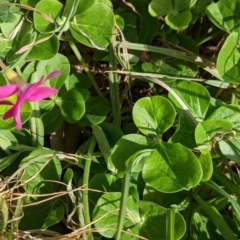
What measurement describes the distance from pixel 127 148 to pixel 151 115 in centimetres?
9

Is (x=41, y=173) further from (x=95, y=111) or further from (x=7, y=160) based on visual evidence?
(x=95, y=111)

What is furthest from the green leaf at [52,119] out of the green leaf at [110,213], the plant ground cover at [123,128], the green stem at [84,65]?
the green leaf at [110,213]

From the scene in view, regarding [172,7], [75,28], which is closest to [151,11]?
[172,7]

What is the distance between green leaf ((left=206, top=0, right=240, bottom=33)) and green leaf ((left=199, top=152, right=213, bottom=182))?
298 mm

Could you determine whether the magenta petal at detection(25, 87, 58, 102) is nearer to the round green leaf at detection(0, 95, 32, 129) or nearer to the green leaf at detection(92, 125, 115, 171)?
the round green leaf at detection(0, 95, 32, 129)

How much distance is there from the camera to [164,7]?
1.17 meters

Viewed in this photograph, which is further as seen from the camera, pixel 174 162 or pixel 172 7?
pixel 172 7

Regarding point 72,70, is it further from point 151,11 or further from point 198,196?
point 198,196

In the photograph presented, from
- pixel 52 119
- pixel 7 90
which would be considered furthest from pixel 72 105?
pixel 7 90

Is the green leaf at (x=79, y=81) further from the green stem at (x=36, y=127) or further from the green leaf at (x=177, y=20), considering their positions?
the green leaf at (x=177, y=20)

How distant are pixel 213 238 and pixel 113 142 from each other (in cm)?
34

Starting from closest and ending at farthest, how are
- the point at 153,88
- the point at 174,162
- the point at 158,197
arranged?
the point at 174,162 < the point at 158,197 < the point at 153,88

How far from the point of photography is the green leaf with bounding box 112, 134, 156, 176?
3.46ft

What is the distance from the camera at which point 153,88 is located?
1.30 metres
